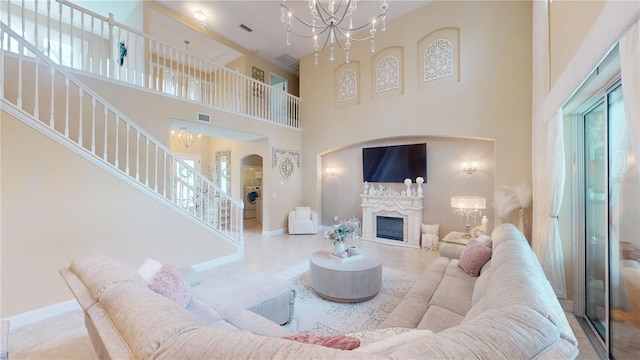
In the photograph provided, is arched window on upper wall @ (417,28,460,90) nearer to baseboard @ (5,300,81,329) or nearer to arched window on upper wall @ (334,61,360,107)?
arched window on upper wall @ (334,61,360,107)

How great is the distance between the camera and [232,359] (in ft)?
2.23

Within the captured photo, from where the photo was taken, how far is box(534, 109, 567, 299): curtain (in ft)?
8.59

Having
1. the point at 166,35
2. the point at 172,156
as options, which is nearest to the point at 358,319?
the point at 172,156

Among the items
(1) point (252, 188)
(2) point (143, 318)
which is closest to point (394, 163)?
(1) point (252, 188)

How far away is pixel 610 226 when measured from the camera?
2109mm

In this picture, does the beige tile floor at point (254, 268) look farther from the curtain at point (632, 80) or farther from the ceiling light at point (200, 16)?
the ceiling light at point (200, 16)

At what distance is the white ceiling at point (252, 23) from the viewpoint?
5270 mm

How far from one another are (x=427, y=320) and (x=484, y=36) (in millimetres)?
5199

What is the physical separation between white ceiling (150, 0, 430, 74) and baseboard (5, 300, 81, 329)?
5.74 metres

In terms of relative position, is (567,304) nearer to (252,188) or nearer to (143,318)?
(143,318)

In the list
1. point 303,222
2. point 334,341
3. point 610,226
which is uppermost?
point 610,226

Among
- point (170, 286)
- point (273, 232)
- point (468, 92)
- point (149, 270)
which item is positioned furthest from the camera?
point (273, 232)

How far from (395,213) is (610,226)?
12.0 feet

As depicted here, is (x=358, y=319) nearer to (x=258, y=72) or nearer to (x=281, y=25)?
(x=281, y=25)
